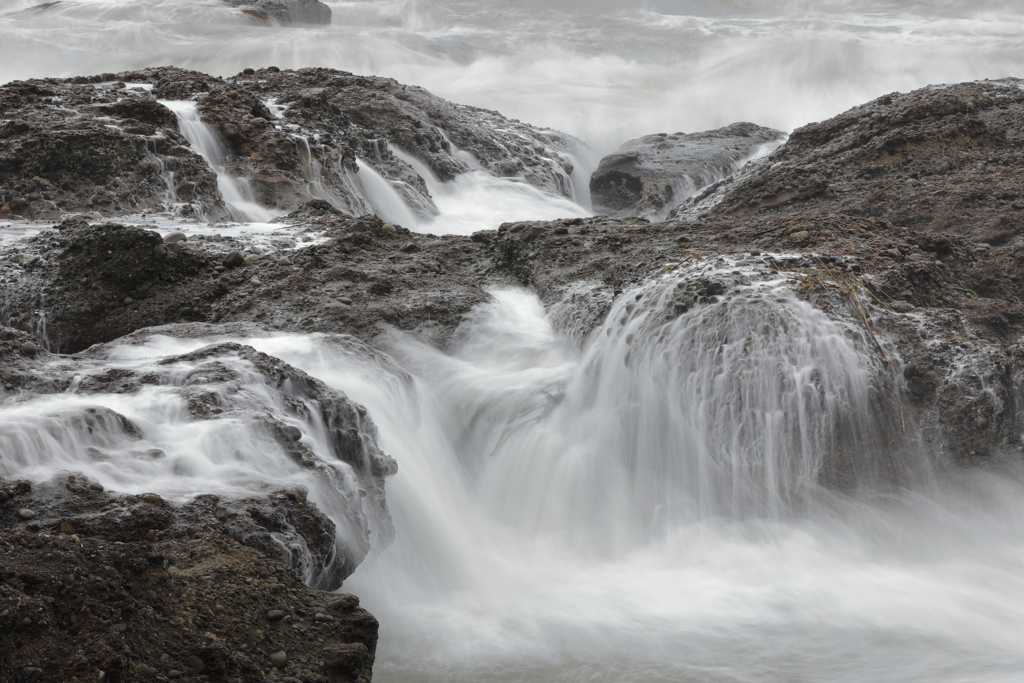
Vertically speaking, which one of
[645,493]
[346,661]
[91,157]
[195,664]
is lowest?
[645,493]

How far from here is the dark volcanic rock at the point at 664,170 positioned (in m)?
10.7

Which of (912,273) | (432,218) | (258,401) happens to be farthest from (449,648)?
(432,218)

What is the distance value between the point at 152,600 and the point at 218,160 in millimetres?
6348

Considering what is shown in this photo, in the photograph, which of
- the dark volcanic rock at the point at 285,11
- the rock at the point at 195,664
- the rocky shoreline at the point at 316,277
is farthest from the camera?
the dark volcanic rock at the point at 285,11

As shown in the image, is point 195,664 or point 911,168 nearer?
point 195,664

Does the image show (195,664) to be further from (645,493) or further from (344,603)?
(645,493)

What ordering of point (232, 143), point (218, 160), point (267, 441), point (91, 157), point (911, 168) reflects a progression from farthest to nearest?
1. point (232, 143)
2. point (218, 160)
3. point (91, 157)
4. point (911, 168)
5. point (267, 441)

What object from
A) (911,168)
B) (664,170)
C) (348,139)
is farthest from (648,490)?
(664,170)

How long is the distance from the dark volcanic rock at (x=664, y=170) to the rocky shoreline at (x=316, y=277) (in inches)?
10.7

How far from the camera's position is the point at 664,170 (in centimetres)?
1120

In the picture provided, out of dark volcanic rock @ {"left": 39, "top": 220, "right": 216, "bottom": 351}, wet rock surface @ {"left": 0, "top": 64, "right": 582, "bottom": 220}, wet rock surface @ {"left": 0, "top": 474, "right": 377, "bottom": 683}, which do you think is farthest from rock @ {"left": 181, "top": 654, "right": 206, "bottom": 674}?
wet rock surface @ {"left": 0, "top": 64, "right": 582, "bottom": 220}

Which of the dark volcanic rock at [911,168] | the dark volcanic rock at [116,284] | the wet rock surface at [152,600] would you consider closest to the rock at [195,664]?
the wet rock surface at [152,600]

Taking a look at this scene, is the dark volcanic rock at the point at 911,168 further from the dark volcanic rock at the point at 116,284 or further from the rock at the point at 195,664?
the rock at the point at 195,664

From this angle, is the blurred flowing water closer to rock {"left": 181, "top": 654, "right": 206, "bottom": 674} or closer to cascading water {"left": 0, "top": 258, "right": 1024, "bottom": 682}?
cascading water {"left": 0, "top": 258, "right": 1024, "bottom": 682}
